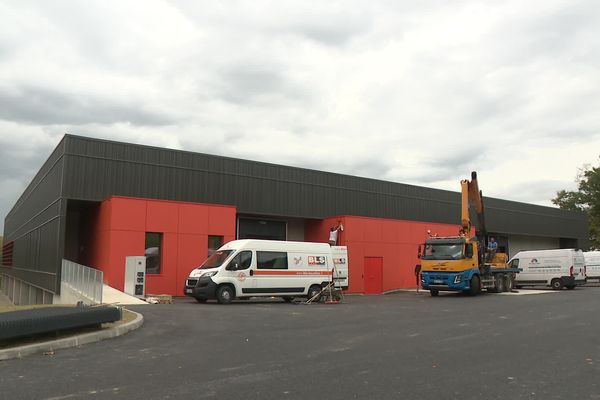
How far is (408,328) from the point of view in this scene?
11547mm

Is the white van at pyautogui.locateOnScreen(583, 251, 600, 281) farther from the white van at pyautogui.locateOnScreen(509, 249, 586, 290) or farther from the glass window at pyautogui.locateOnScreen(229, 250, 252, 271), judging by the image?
the glass window at pyautogui.locateOnScreen(229, 250, 252, 271)

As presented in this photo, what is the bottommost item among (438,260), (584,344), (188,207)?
(584,344)

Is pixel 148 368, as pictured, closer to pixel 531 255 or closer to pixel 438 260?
pixel 438 260

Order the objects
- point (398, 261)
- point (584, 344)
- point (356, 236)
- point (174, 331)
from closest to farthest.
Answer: point (584, 344) → point (174, 331) → point (356, 236) → point (398, 261)

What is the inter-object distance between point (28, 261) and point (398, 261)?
24025mm

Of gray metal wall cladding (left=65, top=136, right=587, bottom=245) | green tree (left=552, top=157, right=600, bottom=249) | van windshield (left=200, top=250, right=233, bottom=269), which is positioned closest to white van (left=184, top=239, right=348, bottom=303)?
van windshield (left=200, top=250, right=233, bottom=269)

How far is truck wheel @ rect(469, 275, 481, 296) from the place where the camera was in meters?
23.7

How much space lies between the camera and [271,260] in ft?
65.7

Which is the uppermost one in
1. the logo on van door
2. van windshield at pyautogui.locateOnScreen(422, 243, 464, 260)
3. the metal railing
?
van windshield at pyautogui.locateOnScreen(422, 243, 464, 260)

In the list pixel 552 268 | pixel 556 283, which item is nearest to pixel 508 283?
pixel 552 268

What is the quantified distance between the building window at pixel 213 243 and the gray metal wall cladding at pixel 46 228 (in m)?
6.41

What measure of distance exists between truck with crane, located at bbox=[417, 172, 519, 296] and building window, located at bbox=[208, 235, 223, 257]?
9571 millimetres

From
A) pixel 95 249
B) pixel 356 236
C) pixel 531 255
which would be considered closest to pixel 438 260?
pixel 356 236

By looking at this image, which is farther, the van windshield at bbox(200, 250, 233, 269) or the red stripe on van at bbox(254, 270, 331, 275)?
the red stripe on van at bbox(254, 270, 331, 275)
